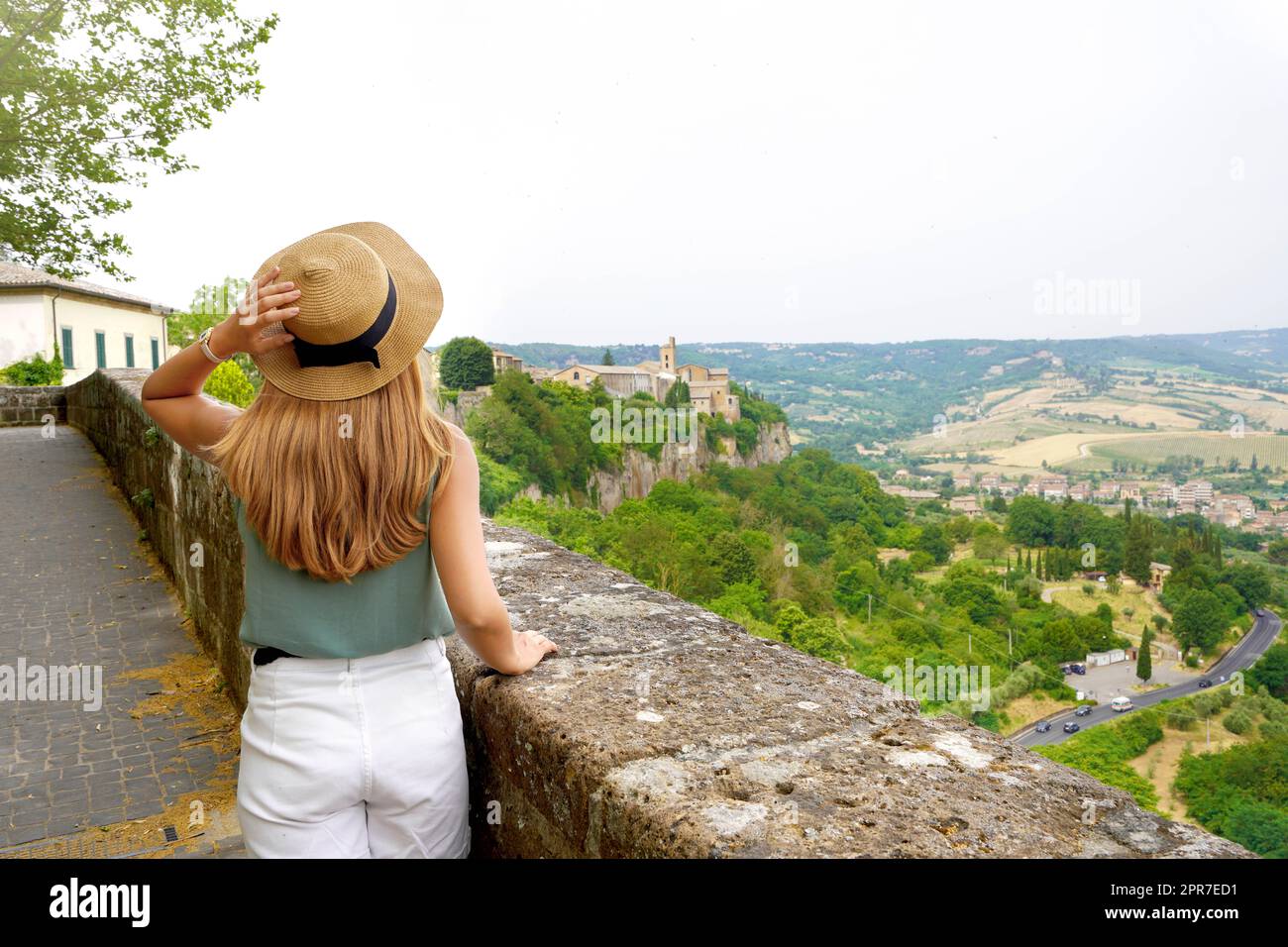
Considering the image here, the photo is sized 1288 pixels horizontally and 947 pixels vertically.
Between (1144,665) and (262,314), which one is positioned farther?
(1144,665)

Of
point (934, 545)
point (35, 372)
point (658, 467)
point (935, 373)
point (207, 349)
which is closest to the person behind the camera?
point (207, 349)

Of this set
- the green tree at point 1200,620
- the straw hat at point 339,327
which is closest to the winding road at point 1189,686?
the green tree at point 1200,620

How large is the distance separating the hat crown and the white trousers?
0.58m

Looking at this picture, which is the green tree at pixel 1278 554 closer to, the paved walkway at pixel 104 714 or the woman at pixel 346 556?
the paved walkway at pixel 104 714

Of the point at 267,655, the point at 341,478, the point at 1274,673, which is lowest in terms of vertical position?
the point at 1274,673

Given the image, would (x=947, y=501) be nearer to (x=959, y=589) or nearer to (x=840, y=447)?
(x=840, y=447)

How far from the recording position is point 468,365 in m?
78.5

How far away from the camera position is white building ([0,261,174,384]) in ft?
88.7

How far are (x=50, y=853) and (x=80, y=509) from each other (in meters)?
6.88

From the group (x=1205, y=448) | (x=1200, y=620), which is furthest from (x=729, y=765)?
(x=1205, y=448)

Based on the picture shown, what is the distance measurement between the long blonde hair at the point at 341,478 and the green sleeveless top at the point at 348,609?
0.04 m

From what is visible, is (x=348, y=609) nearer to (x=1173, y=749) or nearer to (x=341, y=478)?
(x=341, y=478)

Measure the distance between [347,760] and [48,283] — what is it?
31154mm

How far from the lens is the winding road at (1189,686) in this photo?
62094 mm
